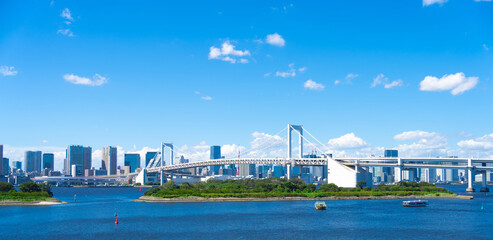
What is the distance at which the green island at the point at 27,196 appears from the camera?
56156mm

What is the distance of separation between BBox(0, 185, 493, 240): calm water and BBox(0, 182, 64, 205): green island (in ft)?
27.1

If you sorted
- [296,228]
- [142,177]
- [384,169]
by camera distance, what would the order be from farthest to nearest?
[384,169] → [142,177] → [296,228]

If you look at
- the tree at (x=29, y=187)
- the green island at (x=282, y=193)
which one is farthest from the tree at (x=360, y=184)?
the tree at (x=29, y=187)

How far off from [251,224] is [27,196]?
34031mm

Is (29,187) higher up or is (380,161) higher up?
(380,161)

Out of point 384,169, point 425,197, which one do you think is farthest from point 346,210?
point 384,169

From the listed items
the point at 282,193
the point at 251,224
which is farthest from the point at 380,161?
the point at 251,224

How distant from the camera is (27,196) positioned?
189 feet

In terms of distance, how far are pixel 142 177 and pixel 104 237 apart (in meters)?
101

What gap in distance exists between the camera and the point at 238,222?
1465 inches

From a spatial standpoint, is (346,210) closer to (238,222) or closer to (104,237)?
(238,222)

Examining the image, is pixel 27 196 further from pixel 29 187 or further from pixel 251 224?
pixel 251 224

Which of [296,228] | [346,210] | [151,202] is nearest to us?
[296,228]

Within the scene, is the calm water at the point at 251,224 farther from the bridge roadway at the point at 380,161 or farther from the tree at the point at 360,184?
the bridge roadway at the point at 380,161
